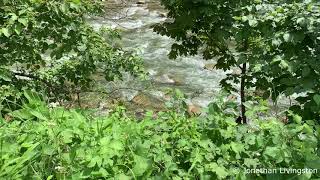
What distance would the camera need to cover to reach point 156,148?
2652 mm

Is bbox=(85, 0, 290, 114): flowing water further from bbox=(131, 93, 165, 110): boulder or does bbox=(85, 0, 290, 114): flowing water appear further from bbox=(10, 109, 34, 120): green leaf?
bbox=(10, 109, 34, 120): green leaf

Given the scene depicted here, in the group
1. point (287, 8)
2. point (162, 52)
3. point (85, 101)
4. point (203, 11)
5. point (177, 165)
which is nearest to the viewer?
point (177, 165)

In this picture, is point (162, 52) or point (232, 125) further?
point (162, 52)

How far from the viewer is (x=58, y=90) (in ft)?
18.1

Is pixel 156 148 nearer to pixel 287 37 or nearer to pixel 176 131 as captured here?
pixel 176 131

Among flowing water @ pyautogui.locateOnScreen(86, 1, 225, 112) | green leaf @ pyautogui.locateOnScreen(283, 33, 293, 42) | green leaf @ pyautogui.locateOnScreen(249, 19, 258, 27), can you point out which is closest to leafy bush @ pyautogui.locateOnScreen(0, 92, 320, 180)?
green leaf @ pyautogui.locateOnScreen(283, 33, 293, 42)

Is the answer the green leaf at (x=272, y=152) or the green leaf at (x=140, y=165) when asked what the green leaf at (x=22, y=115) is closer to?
the green leaf at (x=140, y=165)

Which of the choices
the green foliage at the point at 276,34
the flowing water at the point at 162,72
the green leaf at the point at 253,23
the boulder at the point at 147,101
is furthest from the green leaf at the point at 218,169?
the boulder at the point at 147,101

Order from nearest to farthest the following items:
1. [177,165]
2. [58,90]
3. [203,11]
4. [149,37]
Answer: [177,165] < [203,11] < [58,90] < [149,37]

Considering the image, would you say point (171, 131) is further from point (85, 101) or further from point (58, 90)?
point (85, 101)

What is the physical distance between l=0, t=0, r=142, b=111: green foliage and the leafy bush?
127 centimetres

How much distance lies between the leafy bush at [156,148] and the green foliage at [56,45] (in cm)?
127

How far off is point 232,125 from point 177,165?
0.46 meters

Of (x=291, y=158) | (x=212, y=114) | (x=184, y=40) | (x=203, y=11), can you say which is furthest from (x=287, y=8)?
(x=184, y=40)
